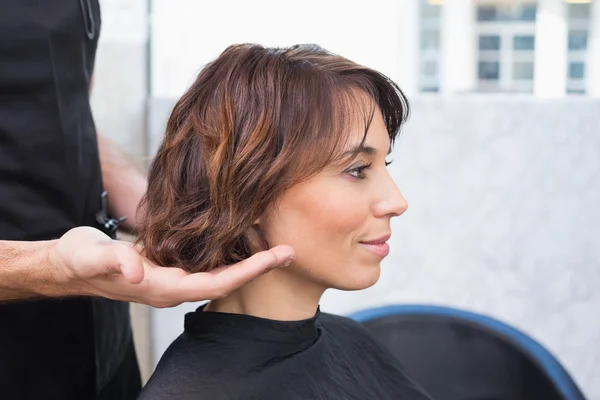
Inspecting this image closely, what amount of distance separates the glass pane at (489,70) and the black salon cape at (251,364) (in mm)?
1503

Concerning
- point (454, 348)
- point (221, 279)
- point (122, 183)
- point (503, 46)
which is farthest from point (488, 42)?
point (221, 279)

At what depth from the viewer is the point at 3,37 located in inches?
39.2

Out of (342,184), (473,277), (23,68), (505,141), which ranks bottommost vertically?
(473,277)

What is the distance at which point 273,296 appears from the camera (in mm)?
1041

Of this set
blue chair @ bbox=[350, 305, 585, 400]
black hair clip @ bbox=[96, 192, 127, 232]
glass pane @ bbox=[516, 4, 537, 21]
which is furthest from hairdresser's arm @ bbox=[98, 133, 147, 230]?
glass pane @ bbox=[516, 4, 537, 21]

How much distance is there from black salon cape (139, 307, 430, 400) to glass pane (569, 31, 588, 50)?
5.35ft

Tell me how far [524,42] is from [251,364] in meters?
1.79

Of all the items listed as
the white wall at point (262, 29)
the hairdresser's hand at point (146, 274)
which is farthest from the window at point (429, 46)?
the hairdresser's hand at point (146, 274)

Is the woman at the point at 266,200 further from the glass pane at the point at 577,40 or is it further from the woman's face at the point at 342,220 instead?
the glass pane at the point at 577,40

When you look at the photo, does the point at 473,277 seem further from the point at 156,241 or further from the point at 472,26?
the point at 156,241

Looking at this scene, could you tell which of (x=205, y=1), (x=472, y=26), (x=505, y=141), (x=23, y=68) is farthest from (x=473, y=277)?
(x=23, y=68)

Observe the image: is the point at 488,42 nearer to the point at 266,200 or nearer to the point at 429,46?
the point at 429,46

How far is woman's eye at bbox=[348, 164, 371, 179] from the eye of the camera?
99 cm

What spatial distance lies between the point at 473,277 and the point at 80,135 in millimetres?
1467
